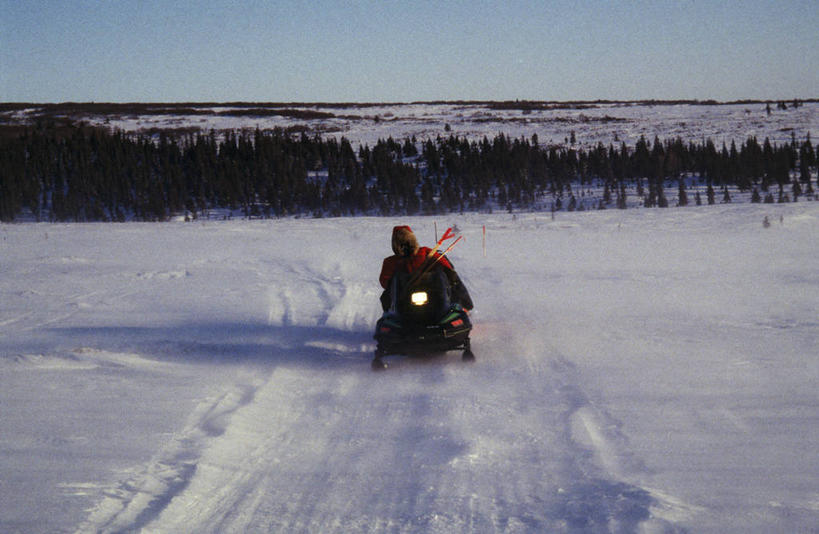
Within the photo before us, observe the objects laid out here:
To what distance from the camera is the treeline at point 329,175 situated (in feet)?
164

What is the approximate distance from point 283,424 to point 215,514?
181cm

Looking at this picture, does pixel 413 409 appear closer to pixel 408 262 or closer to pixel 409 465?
pixel 409 465

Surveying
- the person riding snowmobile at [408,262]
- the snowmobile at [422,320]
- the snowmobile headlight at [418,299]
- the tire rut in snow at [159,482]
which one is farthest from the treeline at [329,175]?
the tire rut in snow at [159,482]

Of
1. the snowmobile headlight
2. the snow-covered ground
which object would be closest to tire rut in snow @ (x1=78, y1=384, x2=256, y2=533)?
the snowmobile headlight

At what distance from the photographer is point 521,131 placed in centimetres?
7425

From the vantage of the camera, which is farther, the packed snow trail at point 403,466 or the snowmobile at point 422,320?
the snowmobile at point 422,320

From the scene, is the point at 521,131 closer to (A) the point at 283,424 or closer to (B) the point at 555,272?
(B) the point at 555,272

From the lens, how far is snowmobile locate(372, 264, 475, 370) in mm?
7762

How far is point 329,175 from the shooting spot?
56.8 metres

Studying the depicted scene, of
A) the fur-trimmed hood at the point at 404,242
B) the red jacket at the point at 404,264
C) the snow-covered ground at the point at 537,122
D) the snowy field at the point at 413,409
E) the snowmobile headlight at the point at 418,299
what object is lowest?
the snowy field at the point at 413,409

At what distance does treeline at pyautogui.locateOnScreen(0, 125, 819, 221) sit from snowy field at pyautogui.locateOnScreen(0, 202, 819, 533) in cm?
3622

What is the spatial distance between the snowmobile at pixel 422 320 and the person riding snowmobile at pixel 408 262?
0.48ft

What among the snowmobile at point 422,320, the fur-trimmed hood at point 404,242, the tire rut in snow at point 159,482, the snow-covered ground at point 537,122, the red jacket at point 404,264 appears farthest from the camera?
the snow-covered ground at point 537,122

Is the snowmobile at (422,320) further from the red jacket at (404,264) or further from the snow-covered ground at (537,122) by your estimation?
the snow-covered ground at (537,122)
